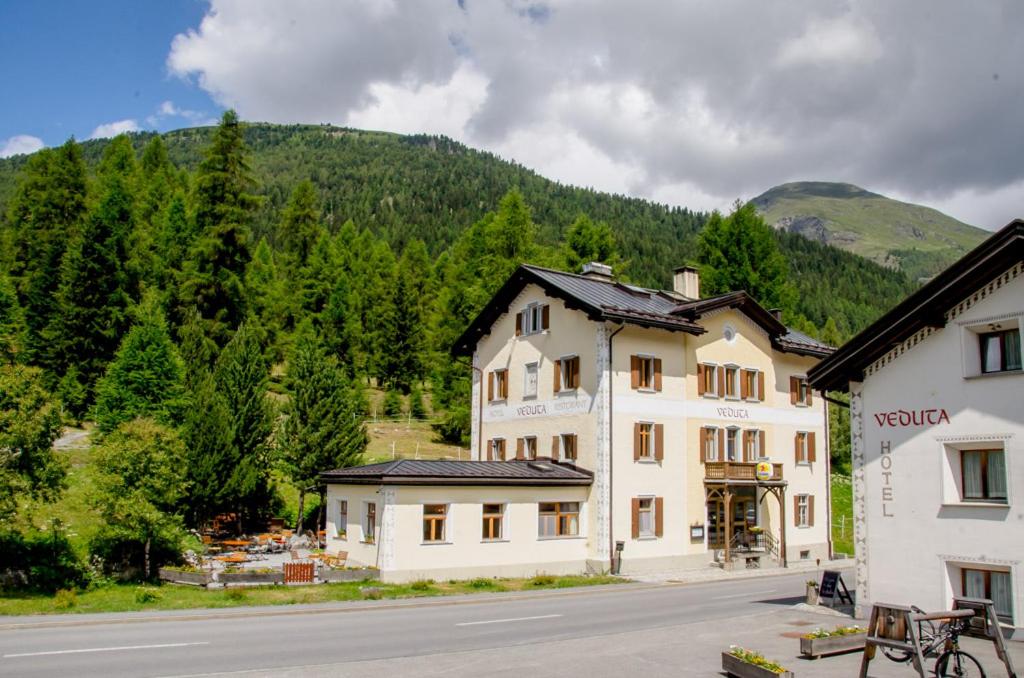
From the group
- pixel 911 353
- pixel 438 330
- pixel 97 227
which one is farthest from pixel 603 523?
pixel 97 227

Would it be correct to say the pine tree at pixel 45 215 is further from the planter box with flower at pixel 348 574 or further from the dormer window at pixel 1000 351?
the dormer window at pixel 1000 351

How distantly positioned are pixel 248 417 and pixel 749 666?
2834cm

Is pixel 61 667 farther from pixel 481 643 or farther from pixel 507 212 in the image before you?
pixel 507 212

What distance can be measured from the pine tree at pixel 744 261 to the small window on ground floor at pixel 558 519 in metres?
32.2

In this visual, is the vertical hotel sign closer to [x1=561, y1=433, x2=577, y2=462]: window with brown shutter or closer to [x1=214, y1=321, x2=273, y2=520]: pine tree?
[x1=561, y1=433, x2=577, y2=462]: window with brown shutter

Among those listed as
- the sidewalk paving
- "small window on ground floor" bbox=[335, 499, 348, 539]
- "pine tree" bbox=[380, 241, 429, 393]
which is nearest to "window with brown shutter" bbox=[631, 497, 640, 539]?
the sidewalk paving

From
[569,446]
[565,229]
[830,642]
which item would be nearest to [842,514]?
[569,446]

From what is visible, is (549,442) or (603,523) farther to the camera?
(549,442)

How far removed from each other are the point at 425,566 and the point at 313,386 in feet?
38.8

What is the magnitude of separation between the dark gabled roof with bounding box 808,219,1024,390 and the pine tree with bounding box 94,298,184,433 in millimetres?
30456

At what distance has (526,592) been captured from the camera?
85.3ft

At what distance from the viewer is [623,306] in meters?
33.6

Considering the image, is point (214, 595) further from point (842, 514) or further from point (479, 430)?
point (842, 514)

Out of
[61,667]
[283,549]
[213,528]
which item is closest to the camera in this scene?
[61,667]
